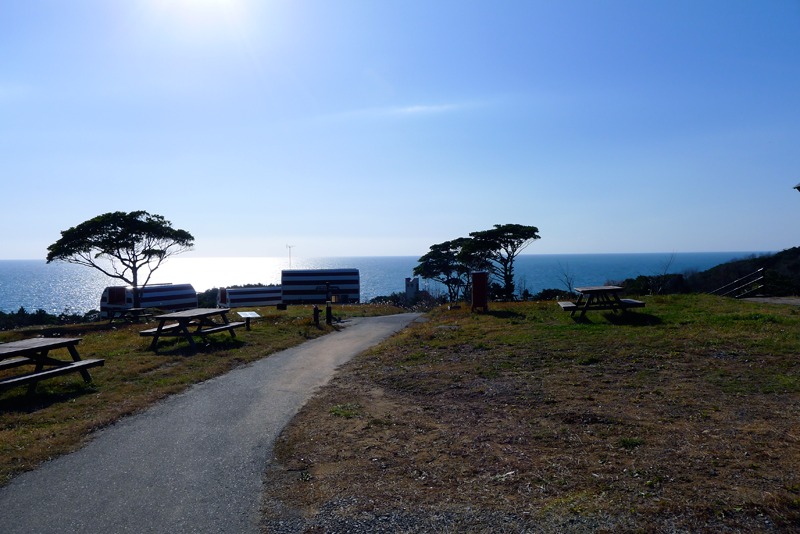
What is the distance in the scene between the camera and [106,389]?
8.49 metres

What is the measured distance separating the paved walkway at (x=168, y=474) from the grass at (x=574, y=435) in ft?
1.18

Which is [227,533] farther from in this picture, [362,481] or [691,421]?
[691,421]

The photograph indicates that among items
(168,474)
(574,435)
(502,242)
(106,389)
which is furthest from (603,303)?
(502,242)

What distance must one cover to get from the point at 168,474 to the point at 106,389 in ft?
15.1

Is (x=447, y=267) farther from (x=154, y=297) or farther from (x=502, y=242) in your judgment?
(x=154, y=297)

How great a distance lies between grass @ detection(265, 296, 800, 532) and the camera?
12.8ft

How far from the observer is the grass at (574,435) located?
3.90 meters

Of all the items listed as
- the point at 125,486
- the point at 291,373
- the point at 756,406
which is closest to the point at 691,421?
the point at 756,406

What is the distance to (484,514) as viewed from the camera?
386cm

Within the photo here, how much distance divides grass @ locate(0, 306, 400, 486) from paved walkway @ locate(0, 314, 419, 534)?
1.11 ft

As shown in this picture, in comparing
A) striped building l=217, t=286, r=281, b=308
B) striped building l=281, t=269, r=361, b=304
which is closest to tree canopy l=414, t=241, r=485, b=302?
striped building l=281, t=269, r=361, b=304

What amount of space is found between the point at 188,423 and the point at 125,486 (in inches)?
79.7

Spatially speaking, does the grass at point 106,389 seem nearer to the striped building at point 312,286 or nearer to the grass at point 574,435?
the grass at point 574,435

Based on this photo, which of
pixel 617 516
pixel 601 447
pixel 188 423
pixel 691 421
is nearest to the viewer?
pixel 617 516
